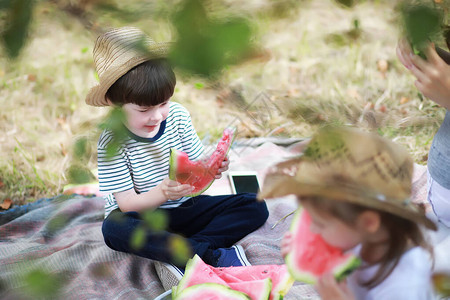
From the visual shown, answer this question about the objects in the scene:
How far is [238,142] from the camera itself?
3564mm

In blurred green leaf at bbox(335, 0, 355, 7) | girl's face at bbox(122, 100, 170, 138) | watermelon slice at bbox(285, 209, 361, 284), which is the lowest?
girl's face at bbox(122, 100, 170, 138)

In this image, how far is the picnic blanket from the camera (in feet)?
7.38

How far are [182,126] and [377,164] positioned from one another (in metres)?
1.41

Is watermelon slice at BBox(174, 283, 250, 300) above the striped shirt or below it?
below

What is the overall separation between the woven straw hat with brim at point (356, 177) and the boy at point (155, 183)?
2.80ft

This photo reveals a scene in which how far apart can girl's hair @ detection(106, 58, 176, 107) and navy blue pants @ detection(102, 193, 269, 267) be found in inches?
24.0

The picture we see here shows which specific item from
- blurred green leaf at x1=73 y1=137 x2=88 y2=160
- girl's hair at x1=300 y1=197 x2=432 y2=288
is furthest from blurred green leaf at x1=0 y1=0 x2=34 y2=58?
girl's hair at x1=300 y1=197 x2=432 y2=288

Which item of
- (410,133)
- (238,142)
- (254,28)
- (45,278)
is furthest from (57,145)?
(254,28)

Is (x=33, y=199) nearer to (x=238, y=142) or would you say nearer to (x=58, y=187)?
(x=58, y=187)

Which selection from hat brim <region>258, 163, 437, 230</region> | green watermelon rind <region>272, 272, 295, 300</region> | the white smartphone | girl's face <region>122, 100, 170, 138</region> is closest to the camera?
hat brim <region>258, 163, 437, 230</region>

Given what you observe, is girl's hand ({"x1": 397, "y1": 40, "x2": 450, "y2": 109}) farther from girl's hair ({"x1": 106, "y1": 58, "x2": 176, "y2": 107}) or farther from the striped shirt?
the striped shirt

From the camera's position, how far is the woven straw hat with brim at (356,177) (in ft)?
3.79

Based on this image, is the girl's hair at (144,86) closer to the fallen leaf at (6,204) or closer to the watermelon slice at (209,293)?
the watermelon slice at (209,293)

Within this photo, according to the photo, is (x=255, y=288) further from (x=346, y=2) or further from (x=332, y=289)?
(x=346, y=2)
